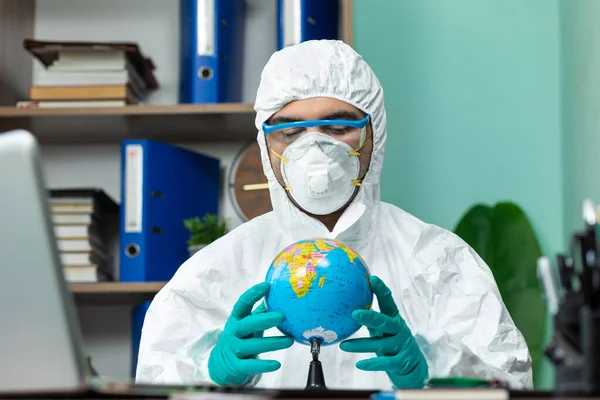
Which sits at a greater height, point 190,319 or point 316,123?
point 316,123

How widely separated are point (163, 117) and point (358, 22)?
2.27ft

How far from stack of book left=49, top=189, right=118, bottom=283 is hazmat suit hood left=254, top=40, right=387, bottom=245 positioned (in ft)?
2.71

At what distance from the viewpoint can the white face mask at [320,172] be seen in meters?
1.98

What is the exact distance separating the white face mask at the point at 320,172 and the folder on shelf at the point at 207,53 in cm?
78

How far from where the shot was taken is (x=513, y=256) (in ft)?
9.27

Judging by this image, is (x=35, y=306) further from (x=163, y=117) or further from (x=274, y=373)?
(x=163, y=117)

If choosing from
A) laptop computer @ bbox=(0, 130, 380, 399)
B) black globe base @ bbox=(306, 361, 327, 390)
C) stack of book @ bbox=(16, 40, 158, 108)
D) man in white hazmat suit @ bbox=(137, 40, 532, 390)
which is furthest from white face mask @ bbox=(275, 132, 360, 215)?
laptop computer @ bbox=(0, 130, 380, 399)

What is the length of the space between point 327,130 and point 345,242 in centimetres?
24

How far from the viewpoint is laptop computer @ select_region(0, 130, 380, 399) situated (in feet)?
3.17

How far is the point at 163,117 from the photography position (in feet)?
9.12

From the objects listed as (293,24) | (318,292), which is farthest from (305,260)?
(293,24)

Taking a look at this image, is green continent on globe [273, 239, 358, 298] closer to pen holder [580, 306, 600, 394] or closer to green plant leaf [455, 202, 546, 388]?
pen holder [580, 306, 600, 394]

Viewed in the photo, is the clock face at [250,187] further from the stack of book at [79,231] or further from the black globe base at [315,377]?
the black globe base at [315,377]

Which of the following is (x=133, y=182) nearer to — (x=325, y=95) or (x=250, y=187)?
(x=250, y=187)
